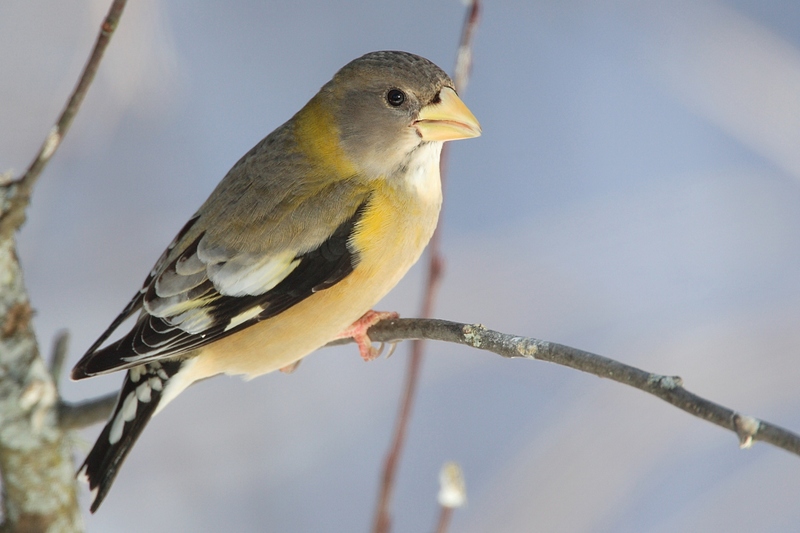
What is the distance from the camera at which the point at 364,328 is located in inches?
132

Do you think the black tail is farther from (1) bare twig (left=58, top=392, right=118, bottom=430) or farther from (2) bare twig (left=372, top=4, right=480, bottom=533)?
(2) bare twig (left=372, top=4, right=480, bottom=533)

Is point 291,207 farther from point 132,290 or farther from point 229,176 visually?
point 132,290

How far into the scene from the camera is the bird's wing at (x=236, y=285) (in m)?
3.12

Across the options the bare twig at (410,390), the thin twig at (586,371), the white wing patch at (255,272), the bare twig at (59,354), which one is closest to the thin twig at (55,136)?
the bare twig at (59,354)

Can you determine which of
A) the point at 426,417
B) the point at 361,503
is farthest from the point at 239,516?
the point at 426,417

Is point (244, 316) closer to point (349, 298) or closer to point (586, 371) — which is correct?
point (349, 298)

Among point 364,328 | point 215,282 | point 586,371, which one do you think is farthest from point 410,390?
point 215,282

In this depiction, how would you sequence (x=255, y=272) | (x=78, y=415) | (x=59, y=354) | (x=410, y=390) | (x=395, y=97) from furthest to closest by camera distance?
(x=395, y=97)
(x=255, y=272)
(x=59, y=354)
(x=78, y=415)
(x=410, y=390)

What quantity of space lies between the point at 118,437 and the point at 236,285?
2.27 feet

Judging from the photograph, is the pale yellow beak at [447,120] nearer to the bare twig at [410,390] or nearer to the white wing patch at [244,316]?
the bare twig at [410,390]

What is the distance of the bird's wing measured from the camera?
10.2 ft

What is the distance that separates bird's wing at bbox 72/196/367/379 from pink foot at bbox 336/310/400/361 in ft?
0.96

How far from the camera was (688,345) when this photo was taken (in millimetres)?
4250

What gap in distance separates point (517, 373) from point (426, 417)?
65 centimetres
